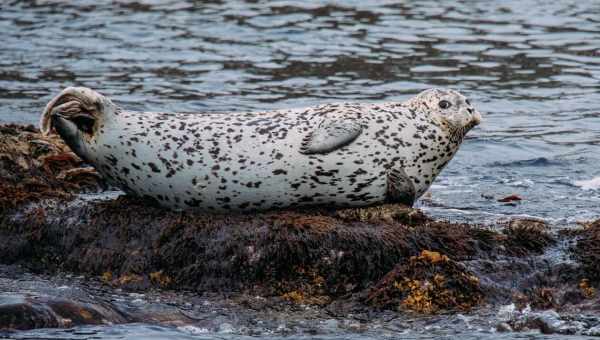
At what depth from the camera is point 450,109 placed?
8602mm

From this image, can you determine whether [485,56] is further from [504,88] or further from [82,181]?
[82,181]

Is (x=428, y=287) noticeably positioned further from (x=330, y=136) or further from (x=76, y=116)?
(x=76, y=116)

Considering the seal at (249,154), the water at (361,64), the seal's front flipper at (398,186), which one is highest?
the seal at (249,154)

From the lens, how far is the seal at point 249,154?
803 cm

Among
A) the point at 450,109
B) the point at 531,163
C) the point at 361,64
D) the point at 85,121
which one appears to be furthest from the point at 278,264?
the point at 361,64

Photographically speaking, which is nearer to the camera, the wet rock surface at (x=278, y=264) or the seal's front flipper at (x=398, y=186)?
Result: the wet rock surface at (x=278, y=264)

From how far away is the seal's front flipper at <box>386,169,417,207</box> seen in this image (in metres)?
8.17

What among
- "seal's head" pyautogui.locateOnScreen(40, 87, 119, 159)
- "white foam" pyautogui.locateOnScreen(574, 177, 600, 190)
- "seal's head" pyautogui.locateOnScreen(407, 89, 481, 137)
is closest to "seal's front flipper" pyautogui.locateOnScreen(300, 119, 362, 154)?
"seal's head" pyautogui.locateOnScreen(407, 89, 481, 137)

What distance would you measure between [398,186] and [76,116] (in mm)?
2223

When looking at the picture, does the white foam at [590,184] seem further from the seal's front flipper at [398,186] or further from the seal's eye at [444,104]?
the seal's front flipper at [398,186]

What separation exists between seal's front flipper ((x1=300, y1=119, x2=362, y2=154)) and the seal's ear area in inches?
56.7

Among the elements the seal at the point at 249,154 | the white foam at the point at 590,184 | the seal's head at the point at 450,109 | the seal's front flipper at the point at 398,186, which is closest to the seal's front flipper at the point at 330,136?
the seal at the point at 249,154

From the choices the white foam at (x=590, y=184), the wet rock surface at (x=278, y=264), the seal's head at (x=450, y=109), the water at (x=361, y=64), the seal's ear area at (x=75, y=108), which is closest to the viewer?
the wet rock surface at (x=278, y=264)

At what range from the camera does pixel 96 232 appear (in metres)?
8.04
